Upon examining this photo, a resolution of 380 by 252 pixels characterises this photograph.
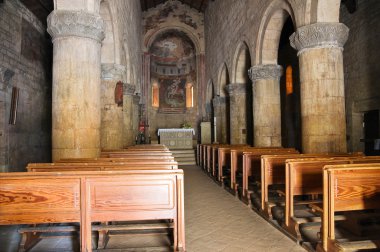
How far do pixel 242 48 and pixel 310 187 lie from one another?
9517mm

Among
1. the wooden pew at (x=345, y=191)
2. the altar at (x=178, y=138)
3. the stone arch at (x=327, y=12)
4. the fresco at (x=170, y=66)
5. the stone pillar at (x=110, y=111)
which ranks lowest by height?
the wooden pew at (x=345, y=191)

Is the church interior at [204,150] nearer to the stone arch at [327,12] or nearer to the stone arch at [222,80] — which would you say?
the stone arch at [327,12]

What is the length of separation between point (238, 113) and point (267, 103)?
3.32m

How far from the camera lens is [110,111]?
9336mm

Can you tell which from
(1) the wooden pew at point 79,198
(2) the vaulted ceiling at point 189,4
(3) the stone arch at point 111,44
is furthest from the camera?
(2) the vaulted ceiling at point 189,4

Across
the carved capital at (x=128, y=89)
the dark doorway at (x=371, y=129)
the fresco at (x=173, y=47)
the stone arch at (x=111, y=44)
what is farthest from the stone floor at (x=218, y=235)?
the fresco at (x=173, y=47)

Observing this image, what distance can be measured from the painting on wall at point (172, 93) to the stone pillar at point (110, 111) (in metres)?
13.5

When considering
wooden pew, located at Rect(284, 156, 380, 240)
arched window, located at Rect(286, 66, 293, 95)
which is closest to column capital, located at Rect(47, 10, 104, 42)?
wooden pew, located at Rect(284, 156, 380, 240)

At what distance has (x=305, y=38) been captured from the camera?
6375 mm

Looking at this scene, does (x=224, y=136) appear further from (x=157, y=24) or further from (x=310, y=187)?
(x=310, y=187)

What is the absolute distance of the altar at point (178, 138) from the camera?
55.5 feet

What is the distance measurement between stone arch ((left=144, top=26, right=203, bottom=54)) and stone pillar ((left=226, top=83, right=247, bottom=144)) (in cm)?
930

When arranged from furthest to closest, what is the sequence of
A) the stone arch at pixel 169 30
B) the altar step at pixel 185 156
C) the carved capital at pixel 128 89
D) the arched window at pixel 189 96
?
1. the arched window at pixel 189 96
2. the stone arch at pixel 169 30
3. the altar step at pixel 185 156
4. the carved capital at pixel 128 89

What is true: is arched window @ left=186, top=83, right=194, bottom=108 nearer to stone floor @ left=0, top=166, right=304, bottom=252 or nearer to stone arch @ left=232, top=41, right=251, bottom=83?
stone arch @ left=232, top=41, right=251, bottom=83
